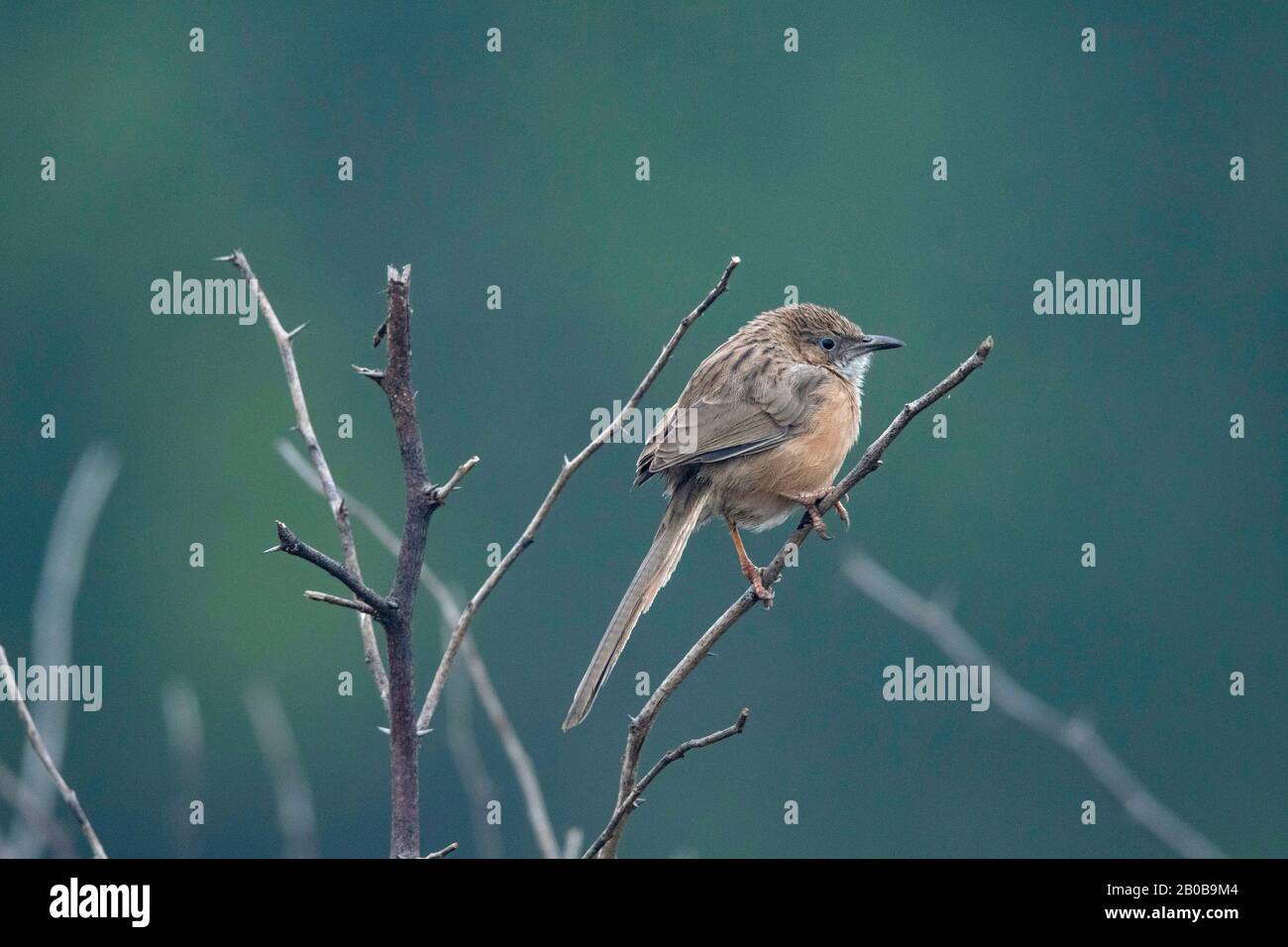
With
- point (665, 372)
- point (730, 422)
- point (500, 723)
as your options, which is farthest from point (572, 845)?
point (665, 372)

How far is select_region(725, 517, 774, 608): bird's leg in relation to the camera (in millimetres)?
4567

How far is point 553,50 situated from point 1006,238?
50.3 feet

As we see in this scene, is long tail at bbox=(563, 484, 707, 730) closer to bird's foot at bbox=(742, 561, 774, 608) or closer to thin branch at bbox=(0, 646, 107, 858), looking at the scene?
bird's foot at bbox=(742, 561, 774, 608)

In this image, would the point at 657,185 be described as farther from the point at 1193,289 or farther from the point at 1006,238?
the point at 1193,289

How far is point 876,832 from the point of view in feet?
123

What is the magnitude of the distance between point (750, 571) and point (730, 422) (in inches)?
44.7

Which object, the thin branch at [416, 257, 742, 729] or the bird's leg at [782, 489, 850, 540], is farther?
the bird's leg at [782, 489, 850, 540]

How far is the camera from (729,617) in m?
4.21

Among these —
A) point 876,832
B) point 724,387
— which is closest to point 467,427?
A: point 876,832

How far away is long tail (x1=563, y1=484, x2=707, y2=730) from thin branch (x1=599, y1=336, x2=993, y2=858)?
1.56 ft

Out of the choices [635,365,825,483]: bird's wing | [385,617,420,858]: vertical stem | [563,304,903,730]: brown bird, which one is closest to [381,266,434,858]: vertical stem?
[385,617,420,858]: vertical stem

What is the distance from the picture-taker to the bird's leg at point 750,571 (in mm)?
4567

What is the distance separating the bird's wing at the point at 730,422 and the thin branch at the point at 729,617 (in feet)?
6.30

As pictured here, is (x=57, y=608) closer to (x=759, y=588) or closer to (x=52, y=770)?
(x=52, y=770)
